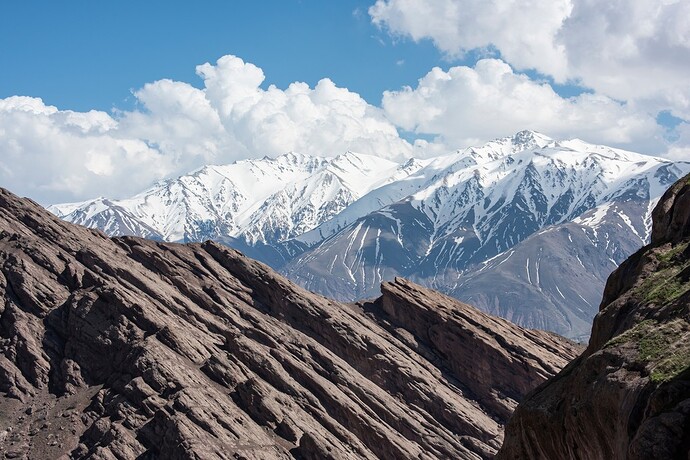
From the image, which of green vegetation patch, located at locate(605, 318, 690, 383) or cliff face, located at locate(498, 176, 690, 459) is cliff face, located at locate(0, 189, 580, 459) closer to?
cliff face, located at locate(498, 176, 690, 459)

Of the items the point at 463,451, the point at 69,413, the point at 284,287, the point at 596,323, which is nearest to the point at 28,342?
the point at 69,413

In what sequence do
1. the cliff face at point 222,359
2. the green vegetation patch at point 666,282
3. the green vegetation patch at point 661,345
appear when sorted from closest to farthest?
the green vegetation patch at point 661,345, the green vegetation patch at point 666,282, the cliff face at point 222,359

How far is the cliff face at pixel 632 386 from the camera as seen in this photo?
26281 millimetres

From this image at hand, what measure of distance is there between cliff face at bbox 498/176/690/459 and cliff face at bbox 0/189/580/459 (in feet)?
279

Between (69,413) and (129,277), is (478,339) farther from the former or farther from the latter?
(69,413)

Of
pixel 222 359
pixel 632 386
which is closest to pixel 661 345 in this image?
pixel 632 386

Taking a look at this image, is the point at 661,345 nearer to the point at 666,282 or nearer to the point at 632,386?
the point at 632,386

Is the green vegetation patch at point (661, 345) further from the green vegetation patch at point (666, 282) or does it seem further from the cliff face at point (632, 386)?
the green vegetation patch at point (666, 282)

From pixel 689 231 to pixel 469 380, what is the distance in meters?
125

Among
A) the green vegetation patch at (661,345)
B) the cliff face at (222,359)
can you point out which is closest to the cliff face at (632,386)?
the green vegetation patch at (661,345)

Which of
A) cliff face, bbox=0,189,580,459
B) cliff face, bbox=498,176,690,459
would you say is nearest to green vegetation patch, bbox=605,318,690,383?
cliff face, bbox=498,176,690,459

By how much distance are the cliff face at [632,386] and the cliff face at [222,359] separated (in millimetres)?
85016

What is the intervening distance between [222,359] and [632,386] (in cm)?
11613

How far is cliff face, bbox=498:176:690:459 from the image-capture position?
26.3 meters
